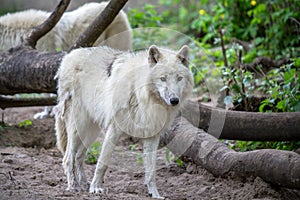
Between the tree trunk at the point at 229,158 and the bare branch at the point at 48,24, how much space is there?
2.11m

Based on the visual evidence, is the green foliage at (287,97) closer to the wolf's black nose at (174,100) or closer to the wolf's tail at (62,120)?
the wolf's black nose at (174,100)

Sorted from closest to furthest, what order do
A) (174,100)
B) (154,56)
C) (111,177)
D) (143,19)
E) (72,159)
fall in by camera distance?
1. (174,100)
2. (154,56)
3. (72,159)
4. (111,177)
5. (143,19)

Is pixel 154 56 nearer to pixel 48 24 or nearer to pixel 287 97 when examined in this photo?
pixel 287 97

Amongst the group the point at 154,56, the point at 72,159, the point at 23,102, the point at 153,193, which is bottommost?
the point at 153,193

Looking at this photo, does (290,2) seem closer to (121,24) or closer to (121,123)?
(121,24)

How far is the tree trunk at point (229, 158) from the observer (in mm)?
3994

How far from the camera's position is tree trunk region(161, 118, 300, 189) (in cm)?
399

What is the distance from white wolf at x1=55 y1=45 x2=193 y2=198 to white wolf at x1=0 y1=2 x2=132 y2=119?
10.5ft

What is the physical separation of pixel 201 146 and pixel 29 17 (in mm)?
4768

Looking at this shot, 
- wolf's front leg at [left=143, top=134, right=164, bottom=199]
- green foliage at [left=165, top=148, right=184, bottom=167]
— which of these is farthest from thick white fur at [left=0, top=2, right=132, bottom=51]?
wolf's front leg at [left=143, top=134, right=164, bottom=199]

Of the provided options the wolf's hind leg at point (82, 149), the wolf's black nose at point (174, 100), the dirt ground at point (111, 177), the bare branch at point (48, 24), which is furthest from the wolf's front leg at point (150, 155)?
the bare branch at point (48, 24)

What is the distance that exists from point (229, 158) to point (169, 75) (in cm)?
106

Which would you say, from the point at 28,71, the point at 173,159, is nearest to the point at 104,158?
the point at 173,159

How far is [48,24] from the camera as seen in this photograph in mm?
6383
